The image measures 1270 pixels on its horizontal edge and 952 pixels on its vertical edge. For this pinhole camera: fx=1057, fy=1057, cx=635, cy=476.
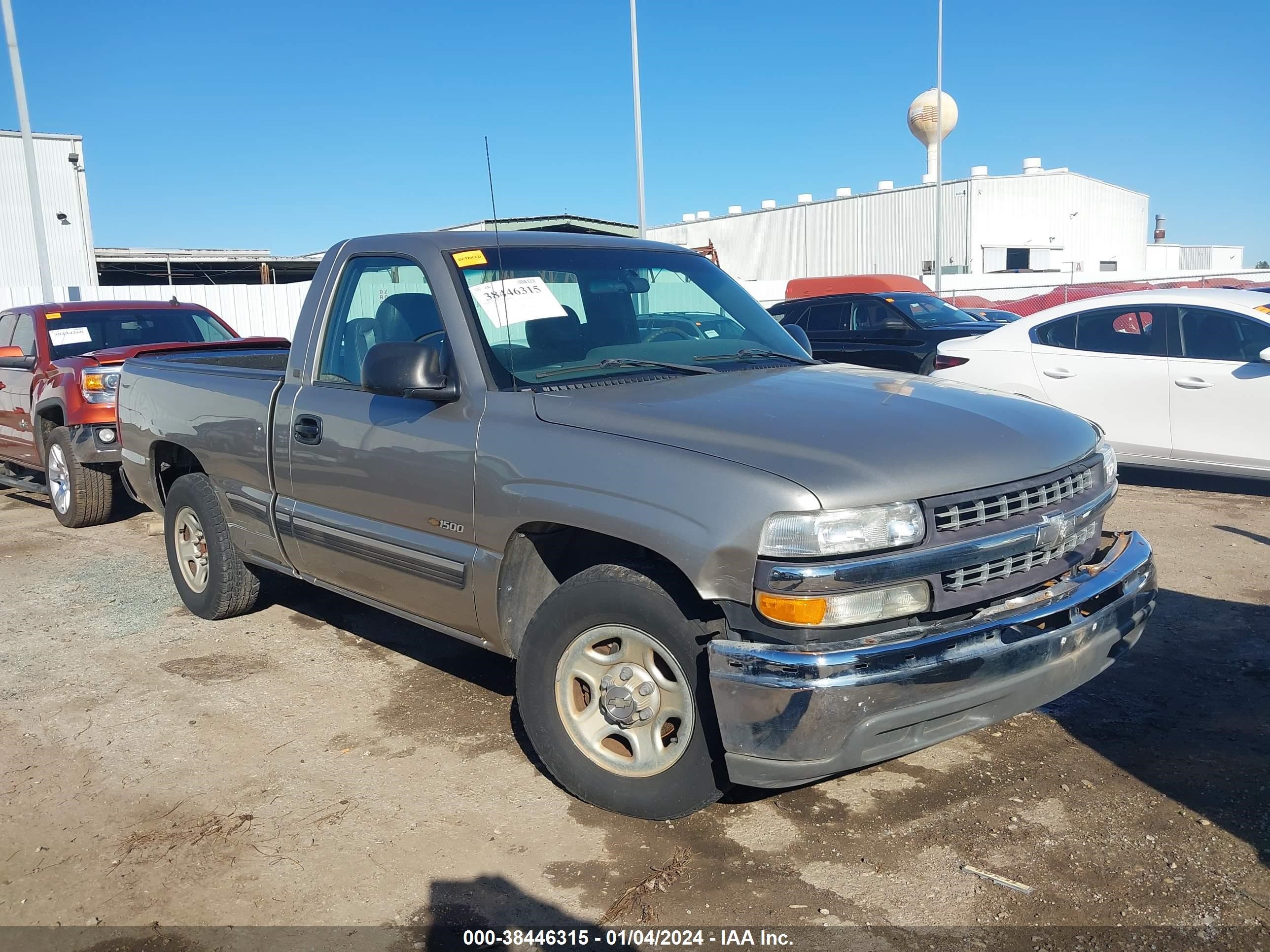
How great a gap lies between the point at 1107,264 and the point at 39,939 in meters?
53.9

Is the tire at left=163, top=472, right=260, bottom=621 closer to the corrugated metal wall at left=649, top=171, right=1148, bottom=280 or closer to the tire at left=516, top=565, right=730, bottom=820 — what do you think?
the tire at left=516, top=565, right=730, bottom=820

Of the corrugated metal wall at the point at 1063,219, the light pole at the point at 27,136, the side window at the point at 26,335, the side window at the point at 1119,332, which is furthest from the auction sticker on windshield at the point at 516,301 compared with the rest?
the corrugated metal wall at the point at 1063,219

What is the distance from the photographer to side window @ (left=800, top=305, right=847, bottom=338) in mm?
12930

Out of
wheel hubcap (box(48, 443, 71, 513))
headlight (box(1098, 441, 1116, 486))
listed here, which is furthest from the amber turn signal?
wheel hubcap (box(48, 443, 71, 513))

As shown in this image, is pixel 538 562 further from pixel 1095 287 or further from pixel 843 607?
pixel 1095 287

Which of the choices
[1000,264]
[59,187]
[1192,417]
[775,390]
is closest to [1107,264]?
[1000,264]

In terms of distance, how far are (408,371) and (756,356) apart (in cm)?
146

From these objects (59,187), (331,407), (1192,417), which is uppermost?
(59,187)

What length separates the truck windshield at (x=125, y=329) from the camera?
895 cm

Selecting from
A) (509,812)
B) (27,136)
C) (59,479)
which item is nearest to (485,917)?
(509,812)

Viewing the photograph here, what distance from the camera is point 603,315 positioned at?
420 cm

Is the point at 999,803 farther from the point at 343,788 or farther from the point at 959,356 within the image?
the point at 959,356

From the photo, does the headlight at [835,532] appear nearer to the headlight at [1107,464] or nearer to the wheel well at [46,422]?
the headlight at [1107,464]

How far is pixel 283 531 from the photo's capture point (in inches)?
187
